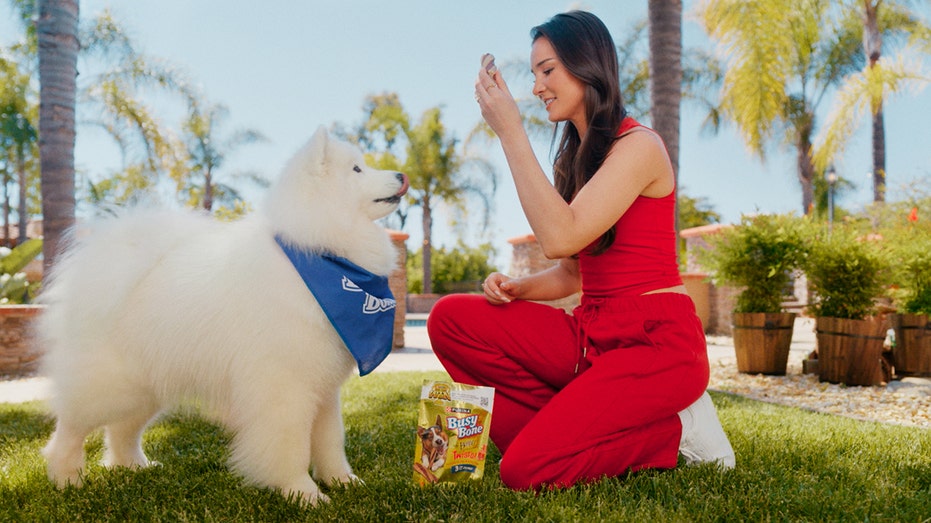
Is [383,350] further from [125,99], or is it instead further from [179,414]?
[125,99]

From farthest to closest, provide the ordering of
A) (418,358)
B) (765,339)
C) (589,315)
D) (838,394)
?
(418,358)
(765,339)
(838,394)
(589,315)

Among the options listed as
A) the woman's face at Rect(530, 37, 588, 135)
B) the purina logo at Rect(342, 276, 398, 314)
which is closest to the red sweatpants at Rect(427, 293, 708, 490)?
the purina logo at Rect(342, 276, 398, 314)

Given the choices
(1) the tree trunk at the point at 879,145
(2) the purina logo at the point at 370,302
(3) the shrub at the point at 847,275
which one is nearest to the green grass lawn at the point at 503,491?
(2) the purina logo at the point at 370,302

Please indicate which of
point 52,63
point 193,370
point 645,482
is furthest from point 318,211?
point 52,63

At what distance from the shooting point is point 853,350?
19.4ft

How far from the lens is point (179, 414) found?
3.92m

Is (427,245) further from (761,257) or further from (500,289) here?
(500,289)

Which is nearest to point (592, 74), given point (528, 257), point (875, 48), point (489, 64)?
point (489, 64)

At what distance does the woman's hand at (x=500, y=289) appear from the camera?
8.49ft

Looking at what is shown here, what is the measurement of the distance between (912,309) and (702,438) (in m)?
5.28

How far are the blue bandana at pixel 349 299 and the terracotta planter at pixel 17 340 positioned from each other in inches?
259

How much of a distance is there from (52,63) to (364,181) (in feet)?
21.9

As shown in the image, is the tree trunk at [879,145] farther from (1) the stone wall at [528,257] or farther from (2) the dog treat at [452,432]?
(2) the dog treat at [452,432]

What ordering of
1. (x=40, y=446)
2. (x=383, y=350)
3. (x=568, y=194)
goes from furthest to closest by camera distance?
1. (x=40, y=446)
2. (x=568, y=194)
3. (x=383, y=350)
